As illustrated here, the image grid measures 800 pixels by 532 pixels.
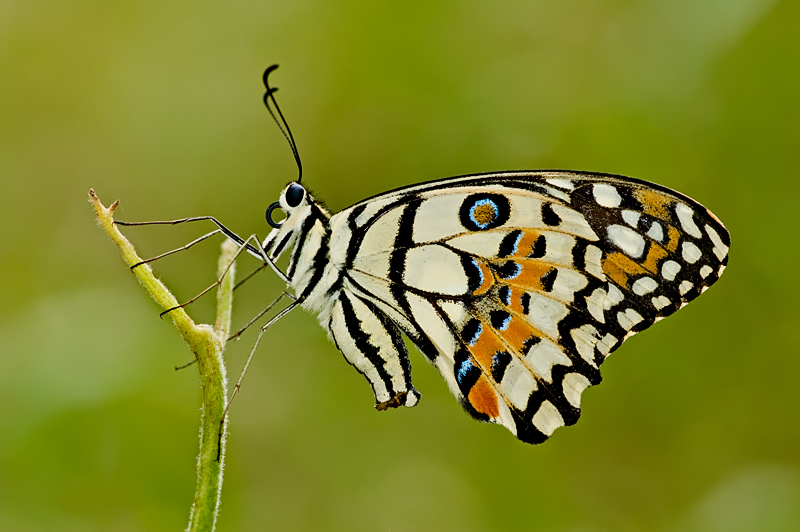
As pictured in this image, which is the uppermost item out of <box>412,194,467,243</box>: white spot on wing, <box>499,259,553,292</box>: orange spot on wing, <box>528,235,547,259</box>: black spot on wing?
<box>412,194,467,243</box>: white spot on wing

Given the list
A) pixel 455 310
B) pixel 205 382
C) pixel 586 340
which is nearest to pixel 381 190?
pixel 455 310

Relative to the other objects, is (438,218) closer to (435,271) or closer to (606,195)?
(435,271)

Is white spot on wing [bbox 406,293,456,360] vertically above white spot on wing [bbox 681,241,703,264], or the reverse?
white spot on wing [bbox 406,293,456,360]

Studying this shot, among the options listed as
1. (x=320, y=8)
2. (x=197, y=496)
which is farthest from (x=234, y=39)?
(x=197, y=496)

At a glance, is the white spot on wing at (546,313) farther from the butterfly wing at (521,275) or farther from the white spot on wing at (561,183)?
the white spot on wing at (561,183)

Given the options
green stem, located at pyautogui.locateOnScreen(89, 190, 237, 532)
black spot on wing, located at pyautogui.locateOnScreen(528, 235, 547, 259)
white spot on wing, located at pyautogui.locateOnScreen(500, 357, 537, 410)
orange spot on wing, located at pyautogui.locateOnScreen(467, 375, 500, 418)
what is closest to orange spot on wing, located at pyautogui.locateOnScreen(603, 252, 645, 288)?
black spot on wing, located at pyautogui.locateOnScreen(528, 235, 547, 259)

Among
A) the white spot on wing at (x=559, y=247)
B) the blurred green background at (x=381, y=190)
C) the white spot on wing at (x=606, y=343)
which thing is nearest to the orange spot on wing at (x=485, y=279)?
the white spot on wing at (x=559, y=247)

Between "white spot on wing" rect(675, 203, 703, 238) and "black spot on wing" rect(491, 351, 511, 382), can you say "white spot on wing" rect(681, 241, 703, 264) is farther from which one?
"black spot on wing" rect(491, 351, 511, 382)
